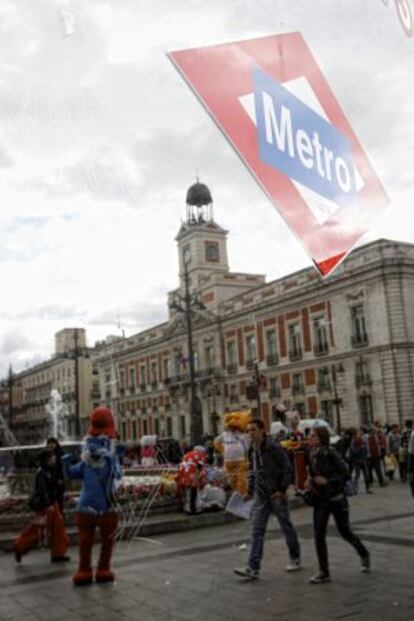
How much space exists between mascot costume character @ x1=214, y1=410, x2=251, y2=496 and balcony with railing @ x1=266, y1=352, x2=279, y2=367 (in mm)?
31773

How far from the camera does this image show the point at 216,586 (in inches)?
230

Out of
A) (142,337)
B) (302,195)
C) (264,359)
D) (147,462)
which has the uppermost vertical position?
(142,337)

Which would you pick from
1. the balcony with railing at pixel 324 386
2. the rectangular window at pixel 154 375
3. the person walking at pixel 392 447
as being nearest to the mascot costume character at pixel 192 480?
the person walking at pixel 392 447

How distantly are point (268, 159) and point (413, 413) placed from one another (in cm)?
3127

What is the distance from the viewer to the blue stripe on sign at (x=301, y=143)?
3.41 meters

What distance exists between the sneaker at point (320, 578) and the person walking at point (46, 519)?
3.39m

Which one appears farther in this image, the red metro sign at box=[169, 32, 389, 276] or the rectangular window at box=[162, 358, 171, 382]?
the rectangular window at box=[162, 358, 171, 382]

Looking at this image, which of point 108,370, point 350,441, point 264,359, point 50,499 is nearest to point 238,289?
point 264,359

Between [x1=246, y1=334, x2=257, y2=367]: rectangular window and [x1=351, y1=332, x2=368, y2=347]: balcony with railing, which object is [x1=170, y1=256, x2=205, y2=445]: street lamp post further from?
[x1=246, y1=334, x2=257, y2=367]: rectangular window

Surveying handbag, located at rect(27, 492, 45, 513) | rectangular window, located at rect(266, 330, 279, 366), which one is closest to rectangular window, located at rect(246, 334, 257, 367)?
rectangular window, located at rect(266, 330, 279, 366)

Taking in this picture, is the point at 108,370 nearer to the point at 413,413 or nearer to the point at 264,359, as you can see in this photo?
the point at 264,359

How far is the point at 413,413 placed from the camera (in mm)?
32469

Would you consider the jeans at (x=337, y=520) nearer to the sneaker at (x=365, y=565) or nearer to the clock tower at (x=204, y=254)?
the sneaker at (x=365, y=565)

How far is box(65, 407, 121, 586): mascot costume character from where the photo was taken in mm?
6266
